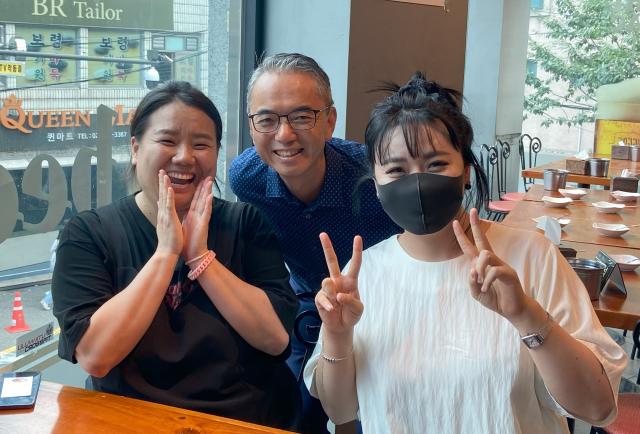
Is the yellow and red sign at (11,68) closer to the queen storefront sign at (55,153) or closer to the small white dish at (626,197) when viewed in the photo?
the queen storefront sign at (55,153)

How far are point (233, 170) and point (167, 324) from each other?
2.34ft

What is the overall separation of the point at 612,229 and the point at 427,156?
183 cm

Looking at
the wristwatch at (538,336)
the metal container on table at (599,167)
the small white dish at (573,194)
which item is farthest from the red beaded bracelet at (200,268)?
the metal container on table at (599,167)

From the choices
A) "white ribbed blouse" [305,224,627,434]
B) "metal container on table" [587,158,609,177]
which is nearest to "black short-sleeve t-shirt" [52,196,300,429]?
"white ribbed blouse" [305,224,627,434]

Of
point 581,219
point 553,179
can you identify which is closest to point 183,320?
point 581,219

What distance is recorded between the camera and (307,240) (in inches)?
77.2

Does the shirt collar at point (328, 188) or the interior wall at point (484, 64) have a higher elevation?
the interior wall at point (484, 64)

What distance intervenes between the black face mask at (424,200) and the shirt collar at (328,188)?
519 millimetres

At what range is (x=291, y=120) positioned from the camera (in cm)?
172

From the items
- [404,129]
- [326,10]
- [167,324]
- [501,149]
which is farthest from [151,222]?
[501,149]

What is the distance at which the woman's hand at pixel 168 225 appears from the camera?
146 centimetres

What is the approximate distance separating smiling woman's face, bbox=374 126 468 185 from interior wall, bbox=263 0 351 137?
4.61 ft

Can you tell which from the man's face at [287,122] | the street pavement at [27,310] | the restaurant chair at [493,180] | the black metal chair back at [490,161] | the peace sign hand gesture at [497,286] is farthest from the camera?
the black metal chair back at [490,161]

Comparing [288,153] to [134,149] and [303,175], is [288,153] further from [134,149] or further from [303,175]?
[134,149]
